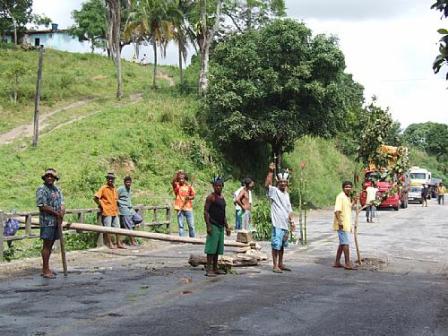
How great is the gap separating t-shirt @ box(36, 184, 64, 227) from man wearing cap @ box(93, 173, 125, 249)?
3864 millimetres

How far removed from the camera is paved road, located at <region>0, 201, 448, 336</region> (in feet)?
22.9

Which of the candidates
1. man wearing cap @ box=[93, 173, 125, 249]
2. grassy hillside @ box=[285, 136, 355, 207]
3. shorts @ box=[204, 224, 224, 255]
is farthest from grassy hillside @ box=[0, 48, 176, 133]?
shorts @ box=[204, 224, 224, 255]

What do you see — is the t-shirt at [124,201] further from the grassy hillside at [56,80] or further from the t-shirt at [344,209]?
the grassy hillside at [56,80]

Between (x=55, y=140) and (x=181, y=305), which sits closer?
(x=181, y=305)

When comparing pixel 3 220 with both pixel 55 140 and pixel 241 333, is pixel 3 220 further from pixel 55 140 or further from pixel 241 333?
pixel 55 140

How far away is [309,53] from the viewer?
3059cm

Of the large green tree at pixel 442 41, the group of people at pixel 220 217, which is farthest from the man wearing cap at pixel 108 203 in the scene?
the large green tree at pixel 442 41

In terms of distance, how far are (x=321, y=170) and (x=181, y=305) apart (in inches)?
1446

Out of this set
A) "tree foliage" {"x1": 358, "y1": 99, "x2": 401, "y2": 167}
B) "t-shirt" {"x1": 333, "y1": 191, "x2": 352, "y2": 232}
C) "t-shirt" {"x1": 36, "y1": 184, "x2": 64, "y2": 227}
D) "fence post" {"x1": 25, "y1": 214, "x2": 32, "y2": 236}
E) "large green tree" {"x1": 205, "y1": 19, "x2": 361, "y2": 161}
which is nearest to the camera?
"t-shirt" {"x1": 36, "y1": 184, "x2": 64, "y2": 227}

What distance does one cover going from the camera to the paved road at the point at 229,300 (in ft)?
22.9

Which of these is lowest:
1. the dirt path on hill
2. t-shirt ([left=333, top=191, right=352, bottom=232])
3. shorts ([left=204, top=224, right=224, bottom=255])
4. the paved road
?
the paved road

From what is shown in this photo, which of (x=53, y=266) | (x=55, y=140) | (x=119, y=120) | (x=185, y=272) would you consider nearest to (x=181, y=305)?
(x=185, y=272)

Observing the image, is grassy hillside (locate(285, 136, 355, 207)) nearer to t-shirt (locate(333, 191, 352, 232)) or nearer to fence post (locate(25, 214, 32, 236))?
t-shirt (locate(333, 191, 352, 232))

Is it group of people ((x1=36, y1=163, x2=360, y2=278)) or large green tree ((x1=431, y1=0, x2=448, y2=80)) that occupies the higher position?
large green tree ((x1=431, y1=0, x2=448, y2=80))
